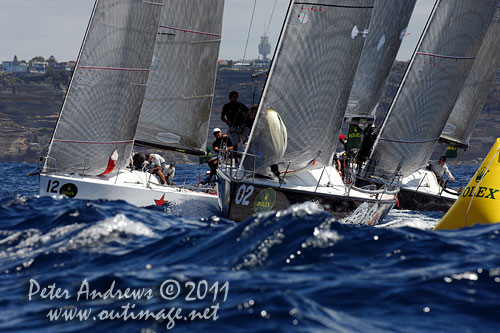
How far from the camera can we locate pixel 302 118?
1060cm

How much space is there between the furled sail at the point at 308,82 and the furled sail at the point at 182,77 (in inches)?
166

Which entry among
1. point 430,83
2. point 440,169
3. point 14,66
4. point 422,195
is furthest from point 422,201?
point 14,66

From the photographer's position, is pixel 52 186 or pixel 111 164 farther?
pixel 111 164

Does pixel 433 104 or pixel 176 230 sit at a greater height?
pixel 433 104

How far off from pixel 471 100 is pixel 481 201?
1083 centimetres

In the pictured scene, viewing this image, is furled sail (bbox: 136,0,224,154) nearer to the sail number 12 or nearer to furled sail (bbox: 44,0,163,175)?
furled sail (bbox: 44,0,163,175)

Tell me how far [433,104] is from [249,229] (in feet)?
30.1

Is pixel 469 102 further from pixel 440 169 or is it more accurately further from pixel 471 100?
pixel 440 169

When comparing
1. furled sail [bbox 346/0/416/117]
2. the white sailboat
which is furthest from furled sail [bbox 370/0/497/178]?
furled sail [bbox 346/0/416/117]

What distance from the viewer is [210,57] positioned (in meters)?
14.5

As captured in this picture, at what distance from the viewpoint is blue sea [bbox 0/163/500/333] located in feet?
12.8

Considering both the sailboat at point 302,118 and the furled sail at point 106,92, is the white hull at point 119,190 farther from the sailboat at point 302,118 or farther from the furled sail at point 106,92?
the sailboat at point 302,118

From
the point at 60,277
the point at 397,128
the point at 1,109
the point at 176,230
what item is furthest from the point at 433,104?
the point at 1,109

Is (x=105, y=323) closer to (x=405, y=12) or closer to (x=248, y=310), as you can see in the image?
(x=248, y=310)
